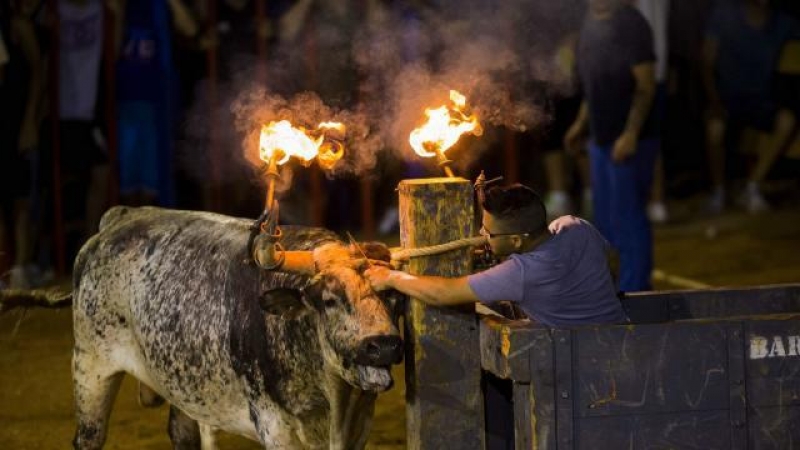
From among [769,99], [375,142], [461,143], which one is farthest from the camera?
[769,99]

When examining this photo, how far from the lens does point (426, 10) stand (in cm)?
1275

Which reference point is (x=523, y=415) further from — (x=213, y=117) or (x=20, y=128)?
(x=213, y=117)

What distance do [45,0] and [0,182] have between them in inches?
58.5

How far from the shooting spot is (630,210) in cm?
1103

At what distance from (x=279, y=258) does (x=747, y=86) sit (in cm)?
1008

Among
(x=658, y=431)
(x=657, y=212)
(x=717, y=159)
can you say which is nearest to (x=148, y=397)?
(x=658, y=431)

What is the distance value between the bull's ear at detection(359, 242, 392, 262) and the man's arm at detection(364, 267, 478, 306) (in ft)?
0.98

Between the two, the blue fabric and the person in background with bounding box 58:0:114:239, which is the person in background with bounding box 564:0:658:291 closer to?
the blue fabric

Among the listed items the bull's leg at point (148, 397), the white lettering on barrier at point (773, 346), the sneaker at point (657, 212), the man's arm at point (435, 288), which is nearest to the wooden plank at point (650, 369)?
the white lettering on barrier at point (773, 346)

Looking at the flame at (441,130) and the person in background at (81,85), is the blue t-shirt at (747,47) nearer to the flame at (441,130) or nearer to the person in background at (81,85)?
the person in background at (81,85)

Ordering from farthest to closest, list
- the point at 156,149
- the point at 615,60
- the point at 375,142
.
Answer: the point at 156,149 < the point at 615,60 < the point at 375,142

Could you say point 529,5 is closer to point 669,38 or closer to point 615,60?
point 615,60

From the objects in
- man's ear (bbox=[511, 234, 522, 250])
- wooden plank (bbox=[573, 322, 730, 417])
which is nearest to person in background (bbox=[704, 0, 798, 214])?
man's ear (bbox=[511, 234, 522, 250])

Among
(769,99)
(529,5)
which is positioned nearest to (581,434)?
(529,5)
